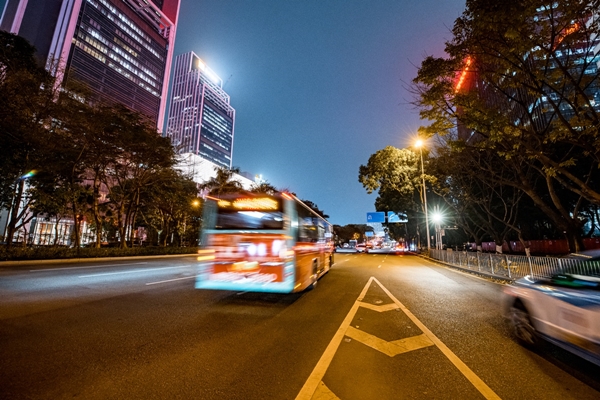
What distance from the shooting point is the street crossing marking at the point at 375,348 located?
9.94ft

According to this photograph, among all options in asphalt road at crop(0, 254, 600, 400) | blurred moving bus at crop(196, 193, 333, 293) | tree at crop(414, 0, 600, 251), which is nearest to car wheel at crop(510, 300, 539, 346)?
asphalt road at crop(0, 254, 600, 400)

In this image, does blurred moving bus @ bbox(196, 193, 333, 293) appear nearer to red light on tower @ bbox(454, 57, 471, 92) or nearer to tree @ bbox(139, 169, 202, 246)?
red light on tower @ bbox(454, 57, 471, 92)

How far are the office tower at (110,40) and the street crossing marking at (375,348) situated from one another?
6451 cm

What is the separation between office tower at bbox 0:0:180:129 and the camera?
7112 centimetres

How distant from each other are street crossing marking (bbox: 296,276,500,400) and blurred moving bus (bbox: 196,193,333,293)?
2139mm

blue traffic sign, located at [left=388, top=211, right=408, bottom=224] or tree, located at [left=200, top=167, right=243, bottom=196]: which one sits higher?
tree, located at [left=200, top=167, right=243, bottom=196]

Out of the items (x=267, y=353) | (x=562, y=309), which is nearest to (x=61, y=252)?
(x=267, y=353)

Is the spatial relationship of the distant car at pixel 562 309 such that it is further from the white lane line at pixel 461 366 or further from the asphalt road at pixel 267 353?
the white lane line at pixel 461 366

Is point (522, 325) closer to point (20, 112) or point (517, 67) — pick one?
point (517, 67)

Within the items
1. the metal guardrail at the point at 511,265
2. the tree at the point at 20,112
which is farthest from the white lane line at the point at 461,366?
the tree at the point at 20,112

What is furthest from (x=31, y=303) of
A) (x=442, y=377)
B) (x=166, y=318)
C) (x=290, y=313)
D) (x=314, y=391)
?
(x=442, y=377)

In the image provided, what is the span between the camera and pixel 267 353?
4105 mm

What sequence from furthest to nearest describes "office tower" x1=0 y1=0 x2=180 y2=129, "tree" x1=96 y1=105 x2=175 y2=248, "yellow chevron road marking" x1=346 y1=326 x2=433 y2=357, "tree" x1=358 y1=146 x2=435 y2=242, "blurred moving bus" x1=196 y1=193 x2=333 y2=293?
"office tower" x1=0 y1=0 x2=180 y2=129
"tree" x1=358 y1=146 x2=435 y2=242
"tree" x1=96 y1=105 x2=175 y2=248
"blurred moving bus" x1=196 y1=193 x2=333 y2=293
"yellow chevron road marking" x1=346 y1=326 x2=433 y2=357

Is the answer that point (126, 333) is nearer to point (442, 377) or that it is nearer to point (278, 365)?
point (278, 365)
